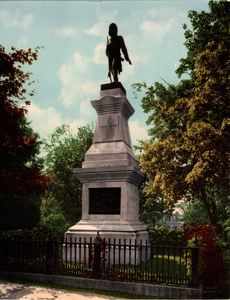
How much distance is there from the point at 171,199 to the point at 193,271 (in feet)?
42.3

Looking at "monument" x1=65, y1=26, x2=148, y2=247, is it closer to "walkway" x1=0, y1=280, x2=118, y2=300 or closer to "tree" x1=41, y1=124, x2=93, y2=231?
"walkway" x1=0, y1=280, x2=118, y2=300

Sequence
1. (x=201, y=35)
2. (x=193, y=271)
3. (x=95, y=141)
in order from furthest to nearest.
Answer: (x=201, y=35)
(x=95, y=141)
(x=193, y=271)

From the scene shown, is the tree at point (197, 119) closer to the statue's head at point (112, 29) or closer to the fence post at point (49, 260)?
the statue's head at point (112, 29)

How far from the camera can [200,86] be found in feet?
61.7

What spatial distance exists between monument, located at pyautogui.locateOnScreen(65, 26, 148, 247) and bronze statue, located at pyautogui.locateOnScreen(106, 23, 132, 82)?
3.69 feet

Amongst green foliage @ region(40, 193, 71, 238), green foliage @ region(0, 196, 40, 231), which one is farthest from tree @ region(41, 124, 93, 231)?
green foliage @ region(0, 196, 40, 231)

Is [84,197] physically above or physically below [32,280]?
above

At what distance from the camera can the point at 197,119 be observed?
63.1 ft

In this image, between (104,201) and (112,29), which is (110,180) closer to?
(104,201)

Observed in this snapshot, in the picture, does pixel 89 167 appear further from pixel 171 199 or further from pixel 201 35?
pixel 201 35

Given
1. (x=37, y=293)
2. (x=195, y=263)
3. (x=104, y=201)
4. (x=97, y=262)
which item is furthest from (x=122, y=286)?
(x=104, y=201)

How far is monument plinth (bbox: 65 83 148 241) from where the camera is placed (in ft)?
41.8

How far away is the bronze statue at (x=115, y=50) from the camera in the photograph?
49.4ft

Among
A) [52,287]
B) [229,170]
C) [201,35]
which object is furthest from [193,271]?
[201,35]
